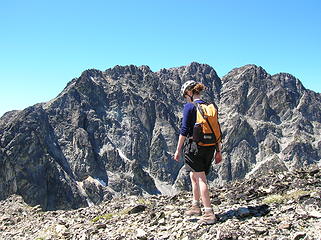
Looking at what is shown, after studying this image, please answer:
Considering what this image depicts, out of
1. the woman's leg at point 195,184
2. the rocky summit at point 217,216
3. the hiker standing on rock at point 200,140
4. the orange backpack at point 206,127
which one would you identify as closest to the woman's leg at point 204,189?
the hiker standing on rock at point 200,140

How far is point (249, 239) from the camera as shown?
8.45 m

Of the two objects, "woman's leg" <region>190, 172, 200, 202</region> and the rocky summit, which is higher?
"woman's leg" <region>190, 172, 200, 202</region>

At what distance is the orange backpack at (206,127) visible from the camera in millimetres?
10023

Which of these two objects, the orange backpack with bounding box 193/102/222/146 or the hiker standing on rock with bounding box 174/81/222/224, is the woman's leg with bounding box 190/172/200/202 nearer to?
the hiker standing on rock with bounding box 174/81/222/224

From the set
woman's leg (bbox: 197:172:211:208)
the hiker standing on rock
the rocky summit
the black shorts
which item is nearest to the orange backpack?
the hiker standing on rock

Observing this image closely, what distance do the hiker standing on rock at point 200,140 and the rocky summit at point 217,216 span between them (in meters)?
0.98

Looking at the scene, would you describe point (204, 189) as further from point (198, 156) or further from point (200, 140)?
point (200, 140)

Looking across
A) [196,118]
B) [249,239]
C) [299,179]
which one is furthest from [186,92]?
[299,179]

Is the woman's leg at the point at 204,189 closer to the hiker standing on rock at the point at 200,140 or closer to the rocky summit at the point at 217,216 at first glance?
the hiker standing on rock at the point at 200,140

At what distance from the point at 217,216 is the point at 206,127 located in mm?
2918

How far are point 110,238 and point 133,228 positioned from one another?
0.89 metres

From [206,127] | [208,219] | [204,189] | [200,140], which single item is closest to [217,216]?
[208,219]

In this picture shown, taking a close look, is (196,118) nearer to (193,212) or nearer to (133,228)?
(193,212)

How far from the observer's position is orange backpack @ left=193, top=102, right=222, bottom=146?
10.0 m
